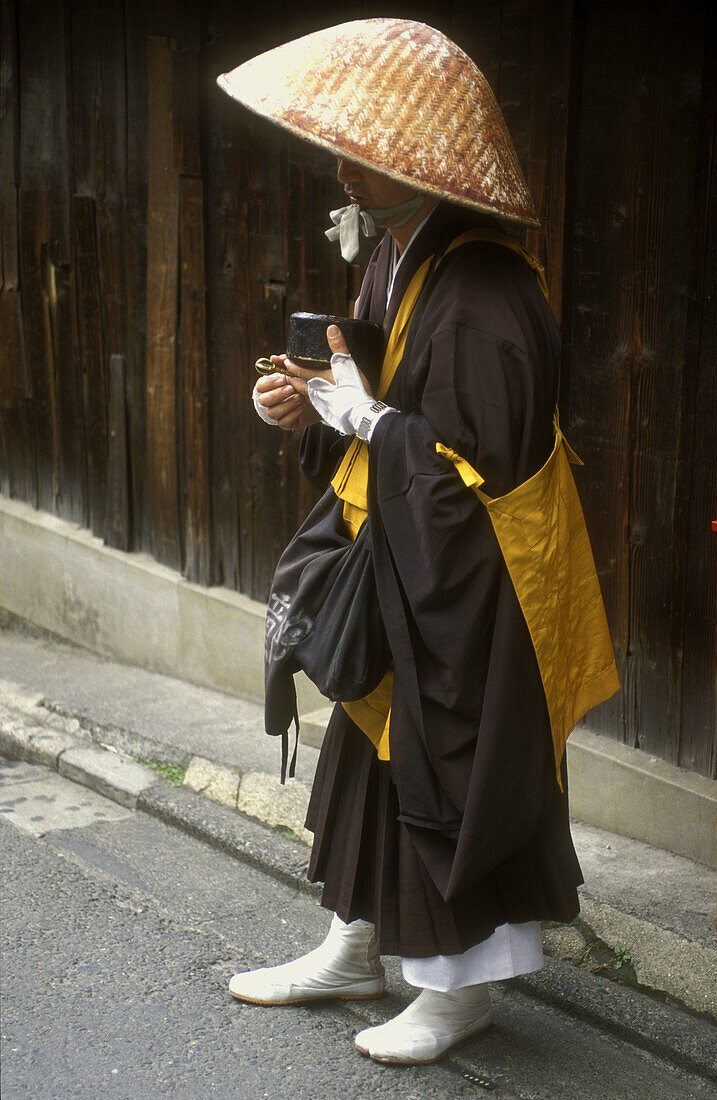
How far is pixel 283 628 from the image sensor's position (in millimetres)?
2758

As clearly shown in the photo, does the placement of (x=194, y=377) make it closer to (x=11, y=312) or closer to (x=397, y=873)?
(x=11, y=312)

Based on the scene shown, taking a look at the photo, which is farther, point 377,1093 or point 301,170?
point 301,170

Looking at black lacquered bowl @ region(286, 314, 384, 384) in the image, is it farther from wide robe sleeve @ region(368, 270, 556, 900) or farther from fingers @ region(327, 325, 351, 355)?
wide robe sleeve @ region(368, 270, 556, 900)

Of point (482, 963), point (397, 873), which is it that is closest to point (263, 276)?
point (397, 873)

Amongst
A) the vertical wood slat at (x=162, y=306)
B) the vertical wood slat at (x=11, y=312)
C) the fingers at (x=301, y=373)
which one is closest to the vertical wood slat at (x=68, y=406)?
the vertical wood slat at (x=11, y=312)

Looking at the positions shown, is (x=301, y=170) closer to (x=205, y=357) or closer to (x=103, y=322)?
(x=205, y=357)

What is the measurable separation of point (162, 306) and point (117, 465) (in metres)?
0.88

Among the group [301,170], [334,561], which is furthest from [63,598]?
[334,561]

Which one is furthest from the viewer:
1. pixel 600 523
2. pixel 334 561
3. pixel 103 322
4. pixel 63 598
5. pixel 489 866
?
pixel 63 598

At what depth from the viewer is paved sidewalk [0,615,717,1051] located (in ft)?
10.4

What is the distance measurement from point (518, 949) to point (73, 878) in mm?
1567

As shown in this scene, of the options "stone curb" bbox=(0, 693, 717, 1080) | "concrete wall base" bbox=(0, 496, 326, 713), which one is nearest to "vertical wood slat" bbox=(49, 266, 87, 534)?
"concrete wall base" bbox=(0, 496, 326, 713)

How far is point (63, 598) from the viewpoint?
6273mm

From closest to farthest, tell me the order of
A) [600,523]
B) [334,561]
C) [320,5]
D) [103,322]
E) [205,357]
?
[334,561] < [600,523] < [320,5] < [205,357] < [103,322]
